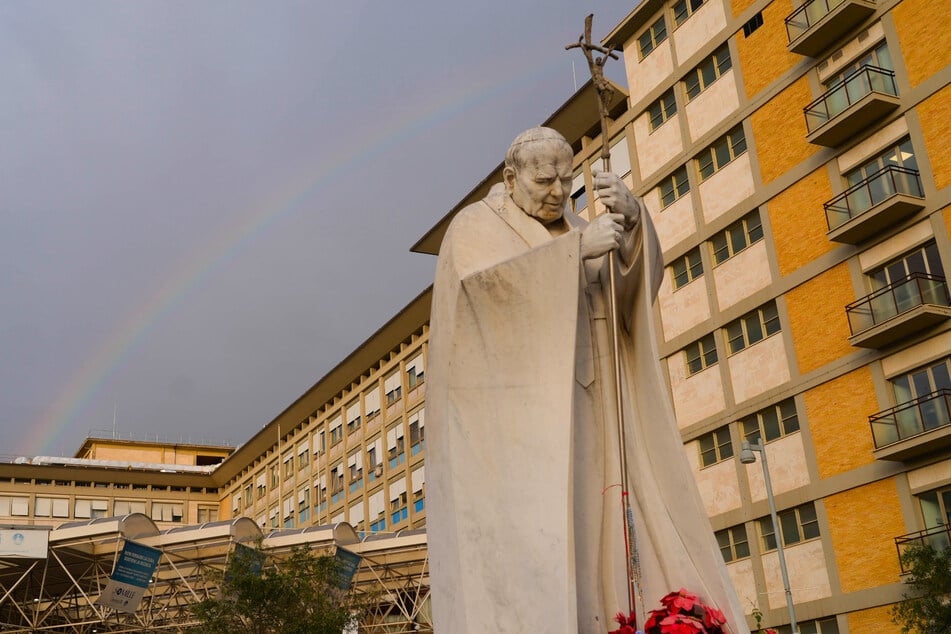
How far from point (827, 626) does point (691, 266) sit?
523 inches

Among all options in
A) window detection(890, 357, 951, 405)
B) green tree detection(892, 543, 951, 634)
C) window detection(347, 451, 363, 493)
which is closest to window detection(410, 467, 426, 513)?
window detection(347, 451, 363, 493)

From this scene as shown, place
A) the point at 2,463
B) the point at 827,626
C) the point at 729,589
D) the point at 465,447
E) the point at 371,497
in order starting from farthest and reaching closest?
the point at 2,463
the point at 371,497
the point at 827,626
the point at 465,447
the point at 729,589

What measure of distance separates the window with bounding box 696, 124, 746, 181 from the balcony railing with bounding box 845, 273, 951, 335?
8.22 meters

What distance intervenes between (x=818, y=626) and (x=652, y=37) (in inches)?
900

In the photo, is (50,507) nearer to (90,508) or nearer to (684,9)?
(90,508)

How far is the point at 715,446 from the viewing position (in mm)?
37750

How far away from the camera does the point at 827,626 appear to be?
32.2 metres

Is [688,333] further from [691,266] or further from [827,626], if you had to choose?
[827,626]

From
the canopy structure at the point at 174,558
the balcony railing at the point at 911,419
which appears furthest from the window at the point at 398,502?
the balcony railing at the point at 911,419

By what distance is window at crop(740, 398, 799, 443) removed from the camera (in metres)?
34.6

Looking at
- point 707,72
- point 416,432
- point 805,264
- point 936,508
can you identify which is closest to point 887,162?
point 805,264

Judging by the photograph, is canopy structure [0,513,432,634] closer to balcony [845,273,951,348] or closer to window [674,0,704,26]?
balcony [845,273,951,348]

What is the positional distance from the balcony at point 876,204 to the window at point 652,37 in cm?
1285

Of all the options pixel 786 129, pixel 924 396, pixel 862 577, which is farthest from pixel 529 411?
pixel 786 129
